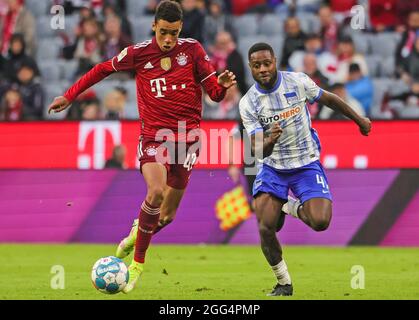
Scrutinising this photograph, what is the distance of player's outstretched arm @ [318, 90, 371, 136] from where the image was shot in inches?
389

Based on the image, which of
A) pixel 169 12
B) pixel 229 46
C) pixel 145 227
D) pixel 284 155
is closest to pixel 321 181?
pixel 284 155

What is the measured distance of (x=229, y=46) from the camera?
56.5ft

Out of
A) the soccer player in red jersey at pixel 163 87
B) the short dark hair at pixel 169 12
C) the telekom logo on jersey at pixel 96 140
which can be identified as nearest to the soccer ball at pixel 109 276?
the soccer player in red jersey at pixel 163 87

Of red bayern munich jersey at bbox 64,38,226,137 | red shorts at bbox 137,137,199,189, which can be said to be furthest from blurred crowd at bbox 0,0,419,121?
red bayern munich jersey at bbox 64,38,226,137

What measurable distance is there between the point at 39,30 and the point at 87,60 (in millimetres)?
1932

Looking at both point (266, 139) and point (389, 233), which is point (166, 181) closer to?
point (266, 139)

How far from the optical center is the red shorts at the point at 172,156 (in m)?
10.2

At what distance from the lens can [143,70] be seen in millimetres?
10305

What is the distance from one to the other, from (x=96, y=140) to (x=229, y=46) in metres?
2.88

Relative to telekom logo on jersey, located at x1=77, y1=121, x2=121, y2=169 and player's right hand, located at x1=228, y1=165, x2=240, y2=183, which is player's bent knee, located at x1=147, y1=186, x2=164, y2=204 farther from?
telekom logo on jersey, located at x1=77, y1=121, x2=121, y2=169

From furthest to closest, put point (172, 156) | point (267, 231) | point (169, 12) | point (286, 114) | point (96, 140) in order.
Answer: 1. point (96, 140)
2. point (172, 156)
3. point (286, 114)
4. point (169, 12)
5. point (267, 231)

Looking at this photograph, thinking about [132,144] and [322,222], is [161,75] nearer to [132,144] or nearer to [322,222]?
[322,222]

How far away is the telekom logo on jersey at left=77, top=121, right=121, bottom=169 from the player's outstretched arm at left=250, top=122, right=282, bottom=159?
19.9 ft
